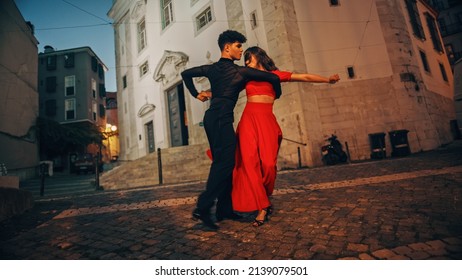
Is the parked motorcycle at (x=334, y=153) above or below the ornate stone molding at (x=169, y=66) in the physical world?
below

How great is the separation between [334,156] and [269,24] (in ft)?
19.5

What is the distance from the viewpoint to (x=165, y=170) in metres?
9.09

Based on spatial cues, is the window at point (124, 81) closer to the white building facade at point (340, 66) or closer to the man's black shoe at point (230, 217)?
the white building facade at point (340, 66)

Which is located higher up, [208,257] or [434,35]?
[434,35]

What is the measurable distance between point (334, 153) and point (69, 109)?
18.5 meters

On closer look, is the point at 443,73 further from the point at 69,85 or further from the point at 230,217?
the point at 69,85

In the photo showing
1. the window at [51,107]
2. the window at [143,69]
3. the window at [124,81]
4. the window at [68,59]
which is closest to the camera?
the window at [68,59]

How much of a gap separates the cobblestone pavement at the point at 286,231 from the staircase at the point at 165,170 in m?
5.76

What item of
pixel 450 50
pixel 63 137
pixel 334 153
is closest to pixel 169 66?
pixel 63 137

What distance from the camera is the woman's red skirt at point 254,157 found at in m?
2.10

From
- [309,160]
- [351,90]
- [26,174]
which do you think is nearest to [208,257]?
[309,160]

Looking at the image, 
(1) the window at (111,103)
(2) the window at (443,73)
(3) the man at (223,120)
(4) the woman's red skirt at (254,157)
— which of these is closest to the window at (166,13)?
(3) the man at (223,120)
